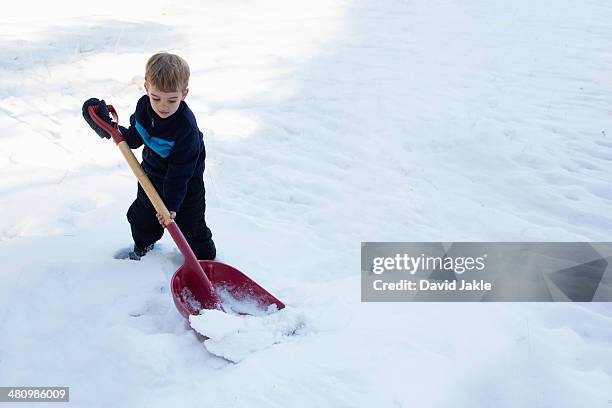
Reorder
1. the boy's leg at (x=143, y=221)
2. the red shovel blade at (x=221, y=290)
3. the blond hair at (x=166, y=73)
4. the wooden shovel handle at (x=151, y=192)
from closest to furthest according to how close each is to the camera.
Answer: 1. the blond hair at (x=166, y=73)
2. the wooden shovel handle at (x=151, y=192)
3. the red shovel blade at (x=221, y=290)
4. the boy's leg at (x=143, y=221)

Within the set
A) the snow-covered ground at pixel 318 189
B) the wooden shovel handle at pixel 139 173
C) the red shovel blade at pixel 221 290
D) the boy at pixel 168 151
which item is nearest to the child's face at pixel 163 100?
the boy at pixel 168 151

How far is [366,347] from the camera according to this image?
8.70 feet

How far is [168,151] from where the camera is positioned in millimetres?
2742

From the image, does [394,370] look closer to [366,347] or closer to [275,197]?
[366,347]

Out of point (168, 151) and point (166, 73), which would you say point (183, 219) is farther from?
point (166, 73)

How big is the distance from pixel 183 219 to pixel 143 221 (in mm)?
220

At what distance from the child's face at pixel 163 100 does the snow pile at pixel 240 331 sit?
0.98m

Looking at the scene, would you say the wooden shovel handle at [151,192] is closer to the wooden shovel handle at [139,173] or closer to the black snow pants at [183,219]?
the wooden shovel handle at [139,173]

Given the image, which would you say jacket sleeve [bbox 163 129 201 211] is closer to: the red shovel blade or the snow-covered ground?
the red shovel blade

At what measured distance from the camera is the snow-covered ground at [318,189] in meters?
2.43

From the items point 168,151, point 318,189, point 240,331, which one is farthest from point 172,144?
point 318,189

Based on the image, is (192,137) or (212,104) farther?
(212,104)

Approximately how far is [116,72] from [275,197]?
3.12m

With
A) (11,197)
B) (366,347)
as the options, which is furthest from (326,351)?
(11,197)
